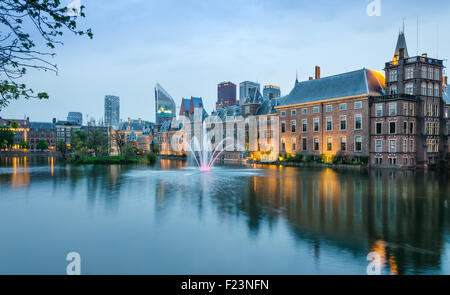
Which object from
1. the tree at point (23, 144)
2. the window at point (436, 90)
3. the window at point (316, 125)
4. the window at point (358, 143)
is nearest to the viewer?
the window at point (436, 90)

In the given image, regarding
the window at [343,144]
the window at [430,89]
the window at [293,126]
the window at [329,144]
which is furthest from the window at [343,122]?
the window at [430,89]

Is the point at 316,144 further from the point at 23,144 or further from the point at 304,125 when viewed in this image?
the point at 23,144

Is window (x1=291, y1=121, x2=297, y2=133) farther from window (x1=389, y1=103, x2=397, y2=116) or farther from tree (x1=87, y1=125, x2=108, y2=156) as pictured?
tree (x1=87, y1=125, x2=108, y2=156)

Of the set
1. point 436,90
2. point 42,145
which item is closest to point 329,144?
point 436,90

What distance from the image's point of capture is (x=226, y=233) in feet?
38.7

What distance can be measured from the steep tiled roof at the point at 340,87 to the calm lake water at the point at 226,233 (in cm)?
3546

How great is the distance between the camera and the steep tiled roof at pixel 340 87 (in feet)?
171

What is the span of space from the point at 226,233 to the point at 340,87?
50.8m

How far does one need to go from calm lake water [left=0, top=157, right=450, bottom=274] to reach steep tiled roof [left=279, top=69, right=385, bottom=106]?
35461mm

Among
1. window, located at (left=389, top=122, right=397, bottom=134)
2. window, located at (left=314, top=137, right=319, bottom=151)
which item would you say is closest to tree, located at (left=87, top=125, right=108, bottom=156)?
window, located at (left=314, top=137, right=319, bottom=151)

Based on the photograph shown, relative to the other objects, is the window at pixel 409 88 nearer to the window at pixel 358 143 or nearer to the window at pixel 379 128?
the window at pixel 379 128

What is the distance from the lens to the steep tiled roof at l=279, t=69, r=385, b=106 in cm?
5200
